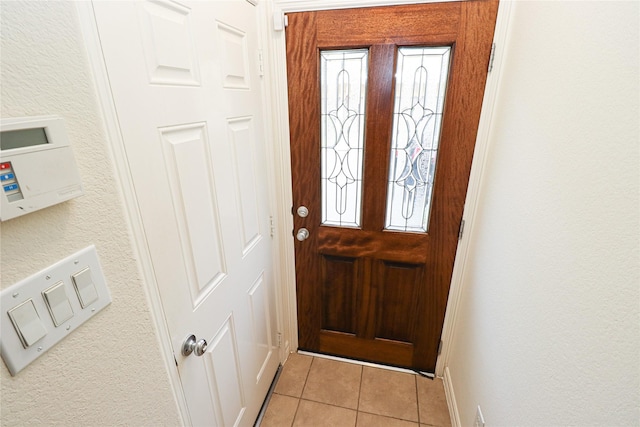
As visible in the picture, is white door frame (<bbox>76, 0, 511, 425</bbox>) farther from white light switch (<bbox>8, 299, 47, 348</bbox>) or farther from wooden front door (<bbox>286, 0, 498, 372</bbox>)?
white light switch (<bbox>8, 299, 47, 348</bbox>)

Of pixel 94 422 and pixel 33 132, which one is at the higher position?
pixel 33 132

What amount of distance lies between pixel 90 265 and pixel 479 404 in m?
1.45

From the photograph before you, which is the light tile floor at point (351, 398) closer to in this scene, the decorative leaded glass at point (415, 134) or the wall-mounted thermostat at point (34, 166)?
the decorative leaded glass at point (415, 134)

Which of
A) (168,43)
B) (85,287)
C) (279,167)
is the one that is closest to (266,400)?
(279,167)

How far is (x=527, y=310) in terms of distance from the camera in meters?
0.91

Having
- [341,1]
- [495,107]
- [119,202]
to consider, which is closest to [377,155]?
[495,107]

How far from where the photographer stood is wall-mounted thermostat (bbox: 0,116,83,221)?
41cm

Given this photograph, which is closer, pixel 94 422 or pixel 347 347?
pixel 94 422

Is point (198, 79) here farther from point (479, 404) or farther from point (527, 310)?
point (479, 404)

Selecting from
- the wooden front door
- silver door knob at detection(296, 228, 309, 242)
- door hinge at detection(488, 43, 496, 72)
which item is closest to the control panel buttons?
the wooden front door

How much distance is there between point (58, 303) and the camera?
492mm

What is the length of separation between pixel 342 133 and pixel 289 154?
0.28 metres

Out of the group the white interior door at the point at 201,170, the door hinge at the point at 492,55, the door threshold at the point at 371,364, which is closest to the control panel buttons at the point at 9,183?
the white interior door at the point at 201,170

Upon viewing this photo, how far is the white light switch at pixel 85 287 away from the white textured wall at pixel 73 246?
0.04 m
